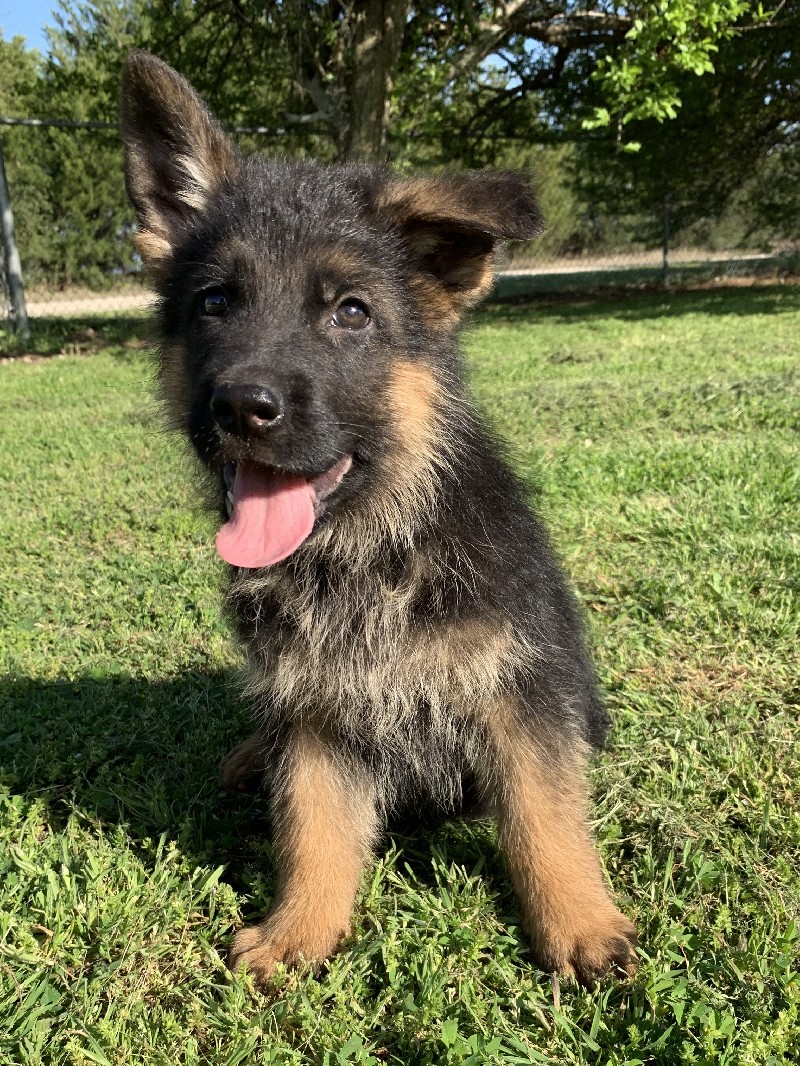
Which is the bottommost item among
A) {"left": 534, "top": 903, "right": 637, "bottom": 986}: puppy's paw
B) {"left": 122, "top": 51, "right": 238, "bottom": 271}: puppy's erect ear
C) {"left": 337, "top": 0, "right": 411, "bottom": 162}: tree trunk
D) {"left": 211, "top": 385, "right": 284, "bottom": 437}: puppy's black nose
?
{"left": 534, "top": 903, "right": 637, "bottom": 986}: puppy's paw

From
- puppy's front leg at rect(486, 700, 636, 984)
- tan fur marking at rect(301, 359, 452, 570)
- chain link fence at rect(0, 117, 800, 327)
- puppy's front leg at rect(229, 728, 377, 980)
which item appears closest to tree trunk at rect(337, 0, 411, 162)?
chain link fence at rect(0, 117, 800, 327)

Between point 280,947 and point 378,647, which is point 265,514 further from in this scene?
point 280,947

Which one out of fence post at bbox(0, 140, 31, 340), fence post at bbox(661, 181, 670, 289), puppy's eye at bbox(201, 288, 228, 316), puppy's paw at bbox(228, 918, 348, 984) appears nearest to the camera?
puppy's paw at bbox(228, 918, 348, 984)

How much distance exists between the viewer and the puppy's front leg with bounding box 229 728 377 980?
2514mm

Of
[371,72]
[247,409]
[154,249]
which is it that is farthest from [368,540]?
[371,72]

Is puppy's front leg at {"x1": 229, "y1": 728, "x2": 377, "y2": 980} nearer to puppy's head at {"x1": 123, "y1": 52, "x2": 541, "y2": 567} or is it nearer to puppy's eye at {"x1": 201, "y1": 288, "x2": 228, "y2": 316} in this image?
puppy's head at {"x1": 123, "y1": 52, "x2": 541, "y2": 567}

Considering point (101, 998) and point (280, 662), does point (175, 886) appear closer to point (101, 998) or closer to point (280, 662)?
point (101, 998)

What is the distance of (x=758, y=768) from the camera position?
3.09m

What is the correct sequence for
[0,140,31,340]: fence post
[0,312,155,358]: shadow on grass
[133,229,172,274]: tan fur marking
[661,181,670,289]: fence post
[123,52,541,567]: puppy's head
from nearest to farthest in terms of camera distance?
[123,52,541,567]: puppy's head < [133,229,172,274]: tan fur marking < [0,140,31,340]: fence post < [0,312,155,358]: shadow on grass < [661,181,670,289]: fence post

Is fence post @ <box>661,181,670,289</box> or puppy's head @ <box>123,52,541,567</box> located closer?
puppy's head @ <box>123,52,541,567</box>

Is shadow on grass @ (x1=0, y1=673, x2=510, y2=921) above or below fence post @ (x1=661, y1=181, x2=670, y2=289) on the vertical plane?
below

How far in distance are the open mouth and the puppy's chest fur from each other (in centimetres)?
29

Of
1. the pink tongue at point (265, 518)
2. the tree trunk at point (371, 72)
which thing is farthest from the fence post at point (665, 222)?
the pink tongue at point (265, 518)

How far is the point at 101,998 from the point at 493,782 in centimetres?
129
